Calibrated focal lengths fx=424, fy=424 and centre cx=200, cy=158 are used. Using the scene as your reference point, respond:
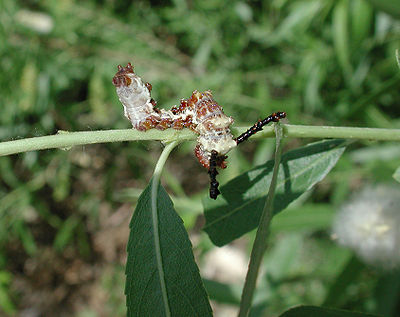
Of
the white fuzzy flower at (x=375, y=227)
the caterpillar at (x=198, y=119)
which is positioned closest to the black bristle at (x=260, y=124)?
the caterpillar at (x=198, y=119)

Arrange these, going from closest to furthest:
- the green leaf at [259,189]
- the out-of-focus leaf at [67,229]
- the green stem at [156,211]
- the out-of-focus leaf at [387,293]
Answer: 1. the green stem at [156,211]
2. the green leaf at [259,189]
3. the out-of-focus leaf at [387,293]
4. the out-of-focus leaf at [67,229]

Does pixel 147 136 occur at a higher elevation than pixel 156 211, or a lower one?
higher

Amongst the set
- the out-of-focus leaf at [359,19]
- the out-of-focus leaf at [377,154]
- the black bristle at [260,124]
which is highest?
the out-of-focus leaf at [359,19]

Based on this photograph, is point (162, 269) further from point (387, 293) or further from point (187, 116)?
point (387, 293)

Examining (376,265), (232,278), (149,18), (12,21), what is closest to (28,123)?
(12,21)

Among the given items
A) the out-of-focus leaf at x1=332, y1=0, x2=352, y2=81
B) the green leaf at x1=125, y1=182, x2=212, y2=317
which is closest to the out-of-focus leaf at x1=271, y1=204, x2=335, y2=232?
the out-of-focus leaf at x1=332, y1=0, x2=352, y2=81

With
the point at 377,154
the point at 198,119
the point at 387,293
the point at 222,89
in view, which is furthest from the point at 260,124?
the point at 222,89

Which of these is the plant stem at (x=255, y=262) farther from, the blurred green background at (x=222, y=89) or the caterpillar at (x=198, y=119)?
the blurred green background at (x=222, y=89)
